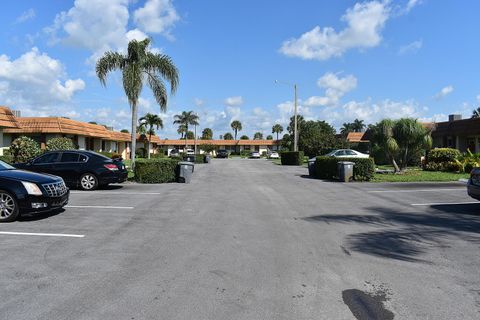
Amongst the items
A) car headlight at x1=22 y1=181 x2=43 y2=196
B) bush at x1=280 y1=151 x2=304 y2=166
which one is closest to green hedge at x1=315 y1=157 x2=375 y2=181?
car headlight at x1=22 y1=181 x2=43 y2=196

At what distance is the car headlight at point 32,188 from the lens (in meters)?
8.90

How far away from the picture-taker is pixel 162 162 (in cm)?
1898

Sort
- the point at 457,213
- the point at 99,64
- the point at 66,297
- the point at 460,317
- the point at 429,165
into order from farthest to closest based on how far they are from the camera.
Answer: the point at 429,165 → the point at 99,64 → the point at 457,213 → the point at 66,297 → the point at 460,317

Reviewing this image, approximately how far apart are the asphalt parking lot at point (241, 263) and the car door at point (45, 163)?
532cm

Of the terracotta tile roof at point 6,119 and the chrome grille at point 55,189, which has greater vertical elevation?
the terracotta tile roof at point 6,119

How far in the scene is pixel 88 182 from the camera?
15.6 metres

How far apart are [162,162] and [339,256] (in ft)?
44.5

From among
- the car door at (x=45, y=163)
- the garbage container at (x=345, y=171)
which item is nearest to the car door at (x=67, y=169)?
the car door at (x=45, y=163)

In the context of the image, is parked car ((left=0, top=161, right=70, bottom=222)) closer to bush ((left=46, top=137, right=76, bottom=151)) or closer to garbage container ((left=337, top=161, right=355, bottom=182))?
garbage container ((left=337, top=161, right=355, bottom=182))

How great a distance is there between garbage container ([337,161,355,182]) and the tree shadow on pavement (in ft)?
26.2

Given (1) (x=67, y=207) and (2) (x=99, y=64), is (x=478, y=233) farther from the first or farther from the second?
(2) (x=99, y=64)

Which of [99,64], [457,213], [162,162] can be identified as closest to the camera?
[457,213]

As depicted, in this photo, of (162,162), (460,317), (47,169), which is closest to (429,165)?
(162,162)

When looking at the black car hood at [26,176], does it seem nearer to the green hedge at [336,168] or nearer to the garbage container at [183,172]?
the garbage container at [183,172]
